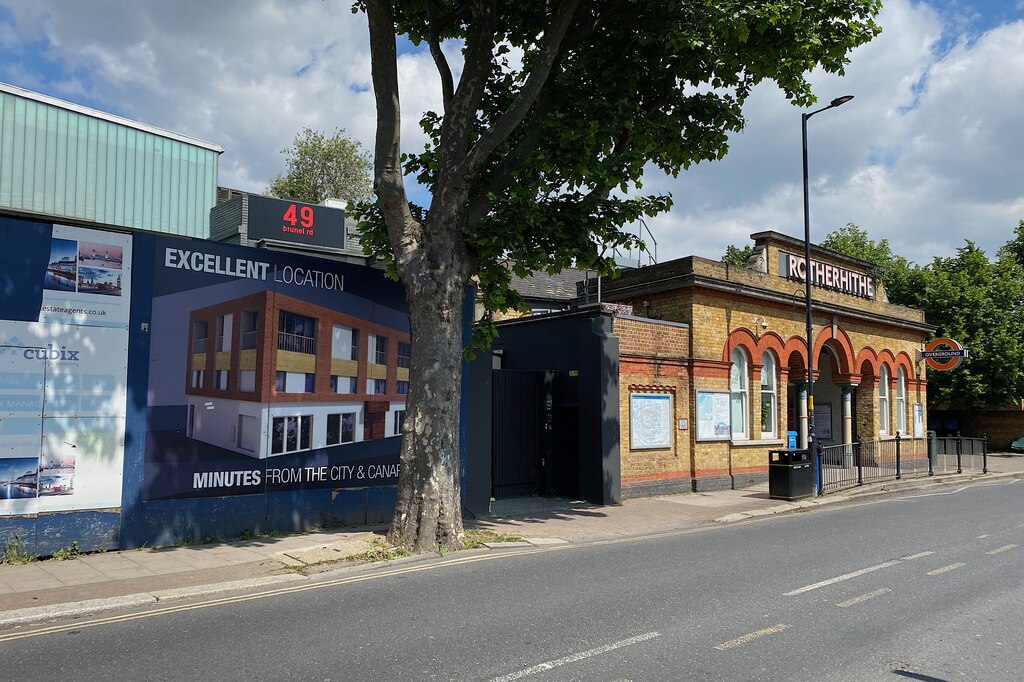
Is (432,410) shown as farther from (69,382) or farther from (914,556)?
(914,556)

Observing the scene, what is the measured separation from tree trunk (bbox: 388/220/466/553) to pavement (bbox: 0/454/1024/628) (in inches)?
25.4

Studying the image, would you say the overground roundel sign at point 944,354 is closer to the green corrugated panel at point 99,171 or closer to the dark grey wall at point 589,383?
the dark grey wall at point 589,383

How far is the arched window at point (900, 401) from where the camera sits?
26.7 m

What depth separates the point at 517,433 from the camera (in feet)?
52.2

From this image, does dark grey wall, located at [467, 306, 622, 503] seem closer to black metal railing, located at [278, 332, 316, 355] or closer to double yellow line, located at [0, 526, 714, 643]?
double yellow line, located at [0, 526, 714, 643]

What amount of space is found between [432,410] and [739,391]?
12068mm

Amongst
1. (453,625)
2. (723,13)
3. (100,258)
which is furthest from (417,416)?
(723,13)

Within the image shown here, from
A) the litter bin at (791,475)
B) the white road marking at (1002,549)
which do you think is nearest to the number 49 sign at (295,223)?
the litter bin at (791,475)

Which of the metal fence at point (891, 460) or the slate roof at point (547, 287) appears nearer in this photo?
the metal fence at point (891, 460)

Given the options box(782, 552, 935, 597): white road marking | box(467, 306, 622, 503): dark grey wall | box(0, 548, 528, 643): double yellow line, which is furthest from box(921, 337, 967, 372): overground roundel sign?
box(0, 548, 528, 643): double yellow line

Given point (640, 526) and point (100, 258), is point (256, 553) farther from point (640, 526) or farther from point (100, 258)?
point (640, 526)

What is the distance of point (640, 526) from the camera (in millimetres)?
12516

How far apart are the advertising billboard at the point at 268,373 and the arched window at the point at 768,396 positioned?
11.8 meters

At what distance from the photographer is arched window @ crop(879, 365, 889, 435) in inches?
1023
